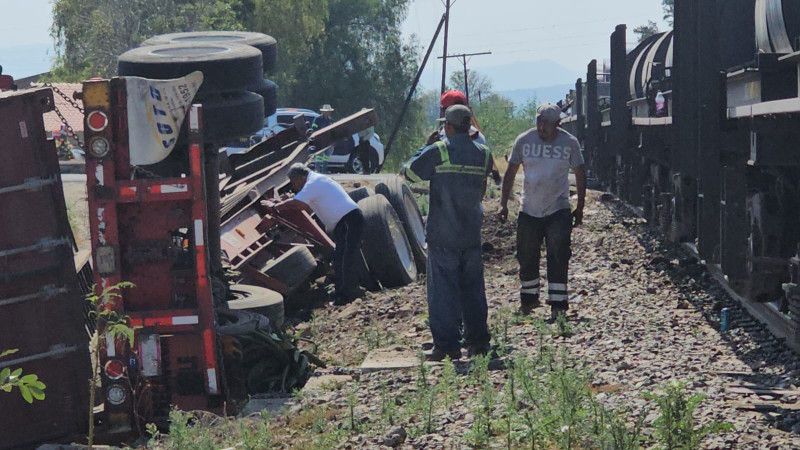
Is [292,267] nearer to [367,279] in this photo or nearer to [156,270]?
[367,279]

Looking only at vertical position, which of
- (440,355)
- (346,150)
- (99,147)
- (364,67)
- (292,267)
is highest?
(364,67)

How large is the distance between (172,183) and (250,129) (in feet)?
4.67

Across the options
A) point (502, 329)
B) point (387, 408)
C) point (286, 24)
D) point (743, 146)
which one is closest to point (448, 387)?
point (387, 408)

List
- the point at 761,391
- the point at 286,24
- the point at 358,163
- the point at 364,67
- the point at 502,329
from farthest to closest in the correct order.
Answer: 1. the point at 364,67
2. the point at 286,24
3. the point at 358,163
4. the point at 502,329
5. the point at 761,391

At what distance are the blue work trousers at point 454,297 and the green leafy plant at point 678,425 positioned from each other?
297cm

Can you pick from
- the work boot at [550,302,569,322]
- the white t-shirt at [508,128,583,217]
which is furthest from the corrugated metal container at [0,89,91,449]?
the work boot at [550,302,569,322]

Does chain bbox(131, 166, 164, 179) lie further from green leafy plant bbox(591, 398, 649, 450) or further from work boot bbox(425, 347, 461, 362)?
green leafy plant bbox(591, 398, 649, 450)

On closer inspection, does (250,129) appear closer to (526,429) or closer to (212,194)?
(212,194)

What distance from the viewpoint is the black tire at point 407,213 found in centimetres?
1338

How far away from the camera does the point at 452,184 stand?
7.54 meters

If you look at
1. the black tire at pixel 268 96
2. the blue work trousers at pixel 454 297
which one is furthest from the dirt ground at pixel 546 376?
the black tire at pixel 268 96

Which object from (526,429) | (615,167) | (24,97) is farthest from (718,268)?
(615,167)

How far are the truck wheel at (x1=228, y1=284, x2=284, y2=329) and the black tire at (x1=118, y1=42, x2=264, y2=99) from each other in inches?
67.4

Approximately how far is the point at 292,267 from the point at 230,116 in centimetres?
325
